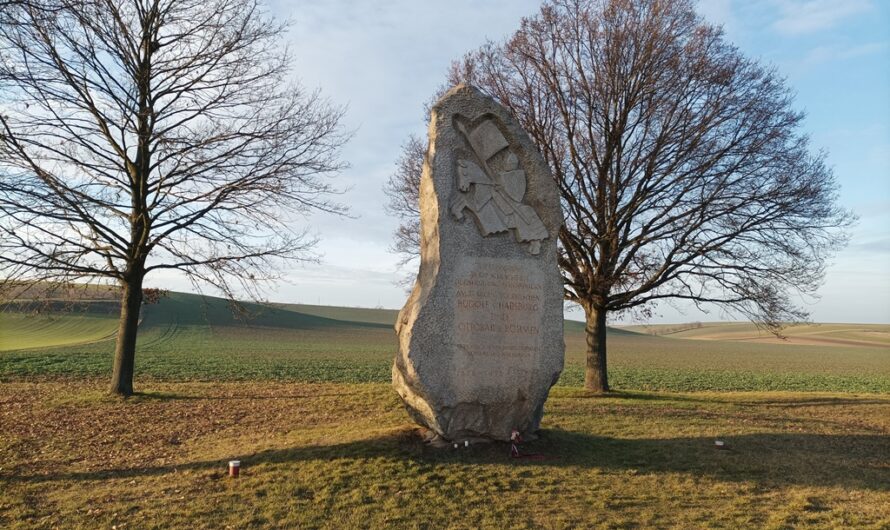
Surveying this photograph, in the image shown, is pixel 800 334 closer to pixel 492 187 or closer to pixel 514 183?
pixel 514 183

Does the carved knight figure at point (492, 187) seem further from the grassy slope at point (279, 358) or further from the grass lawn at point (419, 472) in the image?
the grassy slope at point (279, 358)

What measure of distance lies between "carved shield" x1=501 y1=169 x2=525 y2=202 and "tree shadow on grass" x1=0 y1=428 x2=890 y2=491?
142 inches

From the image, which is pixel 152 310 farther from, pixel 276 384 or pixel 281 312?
pixel 276 384

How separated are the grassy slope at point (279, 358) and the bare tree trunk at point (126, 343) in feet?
10.1

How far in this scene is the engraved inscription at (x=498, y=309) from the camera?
7926 millimetres

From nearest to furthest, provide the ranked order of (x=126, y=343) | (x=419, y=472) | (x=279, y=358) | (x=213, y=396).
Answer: (x=419, y=472) < (x=126, y=343) < (x=213, y=396) < (x=279, y=358)

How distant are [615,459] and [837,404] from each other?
10121 mm

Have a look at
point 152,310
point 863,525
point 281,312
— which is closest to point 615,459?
point 863,525

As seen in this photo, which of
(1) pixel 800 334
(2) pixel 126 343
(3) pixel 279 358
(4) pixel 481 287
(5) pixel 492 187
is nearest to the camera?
(4) pixel 481 287

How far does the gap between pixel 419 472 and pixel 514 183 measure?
426cm

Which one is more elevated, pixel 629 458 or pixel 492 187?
pixel 492 187

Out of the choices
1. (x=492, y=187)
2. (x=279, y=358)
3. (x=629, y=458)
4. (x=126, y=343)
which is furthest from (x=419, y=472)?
(x=279, y=358)

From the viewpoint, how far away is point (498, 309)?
811 centimetres

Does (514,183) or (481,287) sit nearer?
(481,287)
